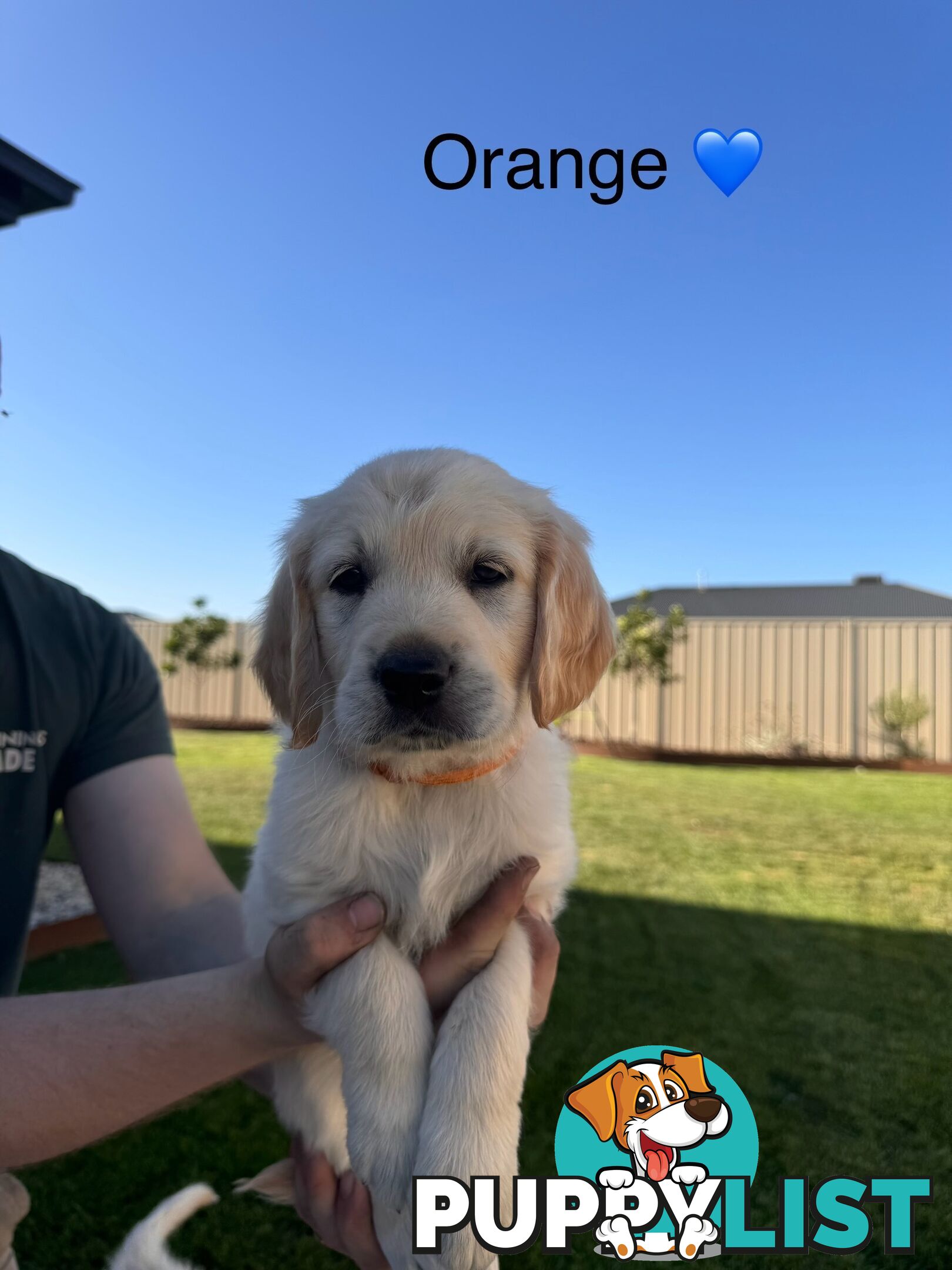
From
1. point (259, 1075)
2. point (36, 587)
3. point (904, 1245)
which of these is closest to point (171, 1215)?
point (259, 1075)

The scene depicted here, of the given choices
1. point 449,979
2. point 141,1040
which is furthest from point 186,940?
point 449,979

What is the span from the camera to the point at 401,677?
157cm

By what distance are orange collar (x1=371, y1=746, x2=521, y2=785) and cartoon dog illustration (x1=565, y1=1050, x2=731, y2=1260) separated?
971 millimetres

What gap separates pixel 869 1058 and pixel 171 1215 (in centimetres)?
274

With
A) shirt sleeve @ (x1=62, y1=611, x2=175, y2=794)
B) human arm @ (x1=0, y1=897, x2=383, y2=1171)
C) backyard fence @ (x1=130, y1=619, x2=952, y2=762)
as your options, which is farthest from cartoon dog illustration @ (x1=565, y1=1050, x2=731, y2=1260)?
backyard fence @ (x1=130, y1=619, x2=952, y2=762)

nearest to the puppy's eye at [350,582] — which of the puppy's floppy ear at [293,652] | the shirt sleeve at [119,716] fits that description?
the puppy's floppy ear at [293,652]

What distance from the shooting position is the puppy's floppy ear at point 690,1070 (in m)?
2.31

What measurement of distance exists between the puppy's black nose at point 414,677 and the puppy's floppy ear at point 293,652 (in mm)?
350

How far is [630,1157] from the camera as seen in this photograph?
1.93 metres

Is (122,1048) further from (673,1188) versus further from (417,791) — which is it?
(673,1188)

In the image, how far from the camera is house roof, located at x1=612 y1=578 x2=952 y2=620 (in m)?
24.7

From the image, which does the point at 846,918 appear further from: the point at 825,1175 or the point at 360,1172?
the point at 360,1172

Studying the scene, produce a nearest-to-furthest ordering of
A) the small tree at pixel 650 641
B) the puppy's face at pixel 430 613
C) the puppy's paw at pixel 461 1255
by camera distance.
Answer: the puppy's paw at pixel 461 1255 → the puppy's face at pixel 430 613 → the small tree at pixel 650 641

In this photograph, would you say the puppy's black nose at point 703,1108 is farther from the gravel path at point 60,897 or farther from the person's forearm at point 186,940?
the gravel path at point 60,897
